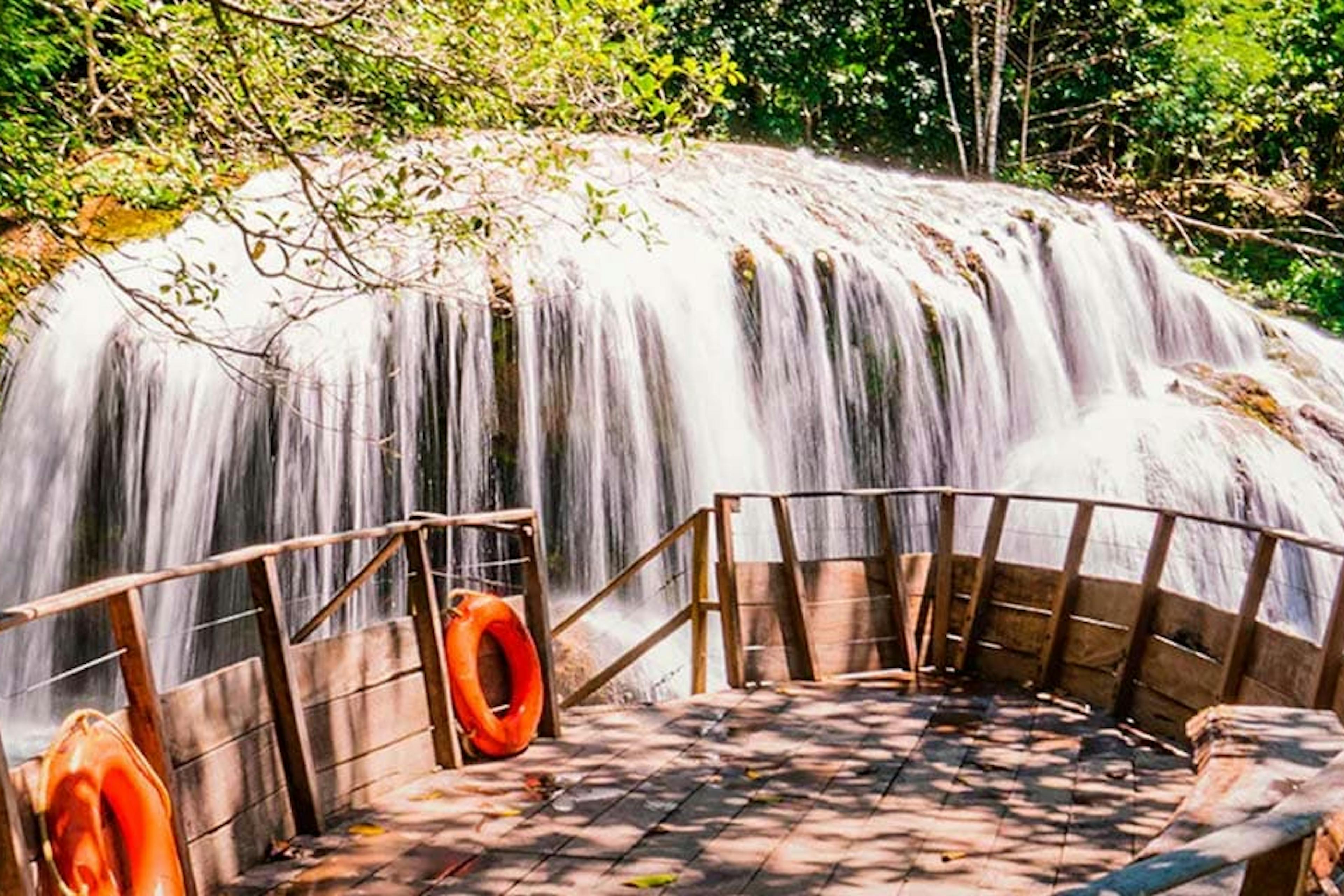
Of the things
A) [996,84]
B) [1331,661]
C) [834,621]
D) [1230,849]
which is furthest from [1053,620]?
[996,84]

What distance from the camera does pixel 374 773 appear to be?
6.55 m

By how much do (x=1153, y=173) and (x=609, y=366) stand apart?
633 inches

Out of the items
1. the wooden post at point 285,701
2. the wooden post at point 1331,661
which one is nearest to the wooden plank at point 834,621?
the wooden post at point 1331,661

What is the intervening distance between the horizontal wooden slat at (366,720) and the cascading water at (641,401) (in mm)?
3487

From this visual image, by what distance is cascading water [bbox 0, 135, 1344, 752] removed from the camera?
A: 1226cm

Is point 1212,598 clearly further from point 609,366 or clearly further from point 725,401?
point 609,366

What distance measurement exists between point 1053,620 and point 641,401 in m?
5.71

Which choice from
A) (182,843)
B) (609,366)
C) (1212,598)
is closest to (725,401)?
(609,366)

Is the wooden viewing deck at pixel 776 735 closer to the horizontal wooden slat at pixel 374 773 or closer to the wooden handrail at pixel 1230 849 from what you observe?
the horizontal wooden slat at pixel 374 773

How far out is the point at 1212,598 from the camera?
14570 millimetres

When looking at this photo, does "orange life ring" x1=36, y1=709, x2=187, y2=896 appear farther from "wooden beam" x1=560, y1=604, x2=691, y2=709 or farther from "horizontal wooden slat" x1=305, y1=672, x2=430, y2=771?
"wooden beam" x1=560, y1=604, x2=691, y2=709

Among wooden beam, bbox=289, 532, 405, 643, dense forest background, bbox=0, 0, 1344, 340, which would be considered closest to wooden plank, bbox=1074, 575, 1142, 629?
wooden beam, bbox=289, 532, 405, 643

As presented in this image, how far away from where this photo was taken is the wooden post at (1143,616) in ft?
25.8

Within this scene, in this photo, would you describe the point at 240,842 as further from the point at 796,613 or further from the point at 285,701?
the point at 796,613
